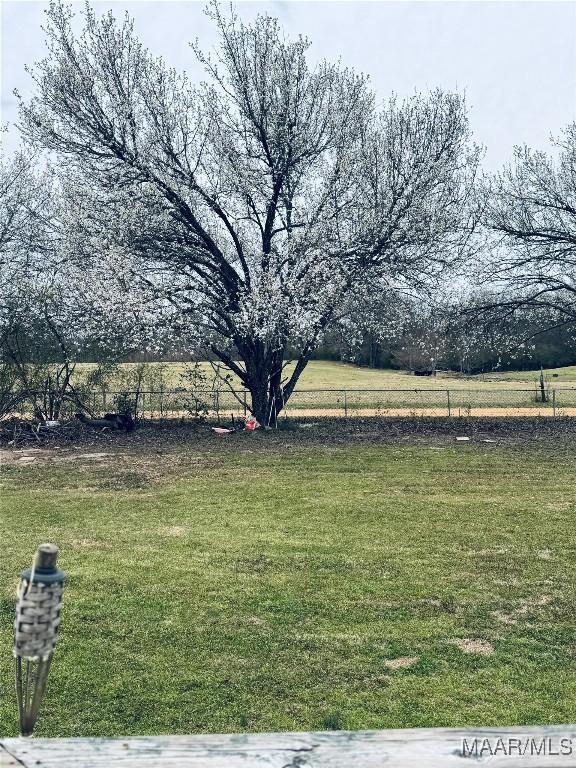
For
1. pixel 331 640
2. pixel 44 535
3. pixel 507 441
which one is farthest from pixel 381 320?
pixel 331 640

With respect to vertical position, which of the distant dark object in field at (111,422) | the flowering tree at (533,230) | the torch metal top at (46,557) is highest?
the flowering tree at (533,230)

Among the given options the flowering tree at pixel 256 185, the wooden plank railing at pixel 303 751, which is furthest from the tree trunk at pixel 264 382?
the wooden plank railing at pixel 303 751

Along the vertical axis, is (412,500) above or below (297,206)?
below

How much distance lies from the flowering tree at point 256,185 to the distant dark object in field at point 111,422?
2.53m

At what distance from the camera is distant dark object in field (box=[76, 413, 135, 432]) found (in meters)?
16.5

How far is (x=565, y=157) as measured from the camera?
58.8ft

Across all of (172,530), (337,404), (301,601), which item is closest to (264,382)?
(337,404)

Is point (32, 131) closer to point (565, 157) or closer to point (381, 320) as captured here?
point (381, 320)

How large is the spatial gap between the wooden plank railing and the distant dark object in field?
15.0m

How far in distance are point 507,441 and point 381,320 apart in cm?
441

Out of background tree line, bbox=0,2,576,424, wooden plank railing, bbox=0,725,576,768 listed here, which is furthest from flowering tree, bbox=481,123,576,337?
wooden plank railing, bbox=0,725,576,768

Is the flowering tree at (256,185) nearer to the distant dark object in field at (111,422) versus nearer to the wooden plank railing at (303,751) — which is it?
the distant dark object in field at (111,422)

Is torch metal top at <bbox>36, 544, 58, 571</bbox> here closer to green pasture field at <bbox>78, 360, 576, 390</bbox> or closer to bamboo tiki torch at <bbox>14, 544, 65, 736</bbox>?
bamboo tiki torch at <bbox>14, 544, 65, 736</bbox>

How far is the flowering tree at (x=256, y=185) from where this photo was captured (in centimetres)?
1548
